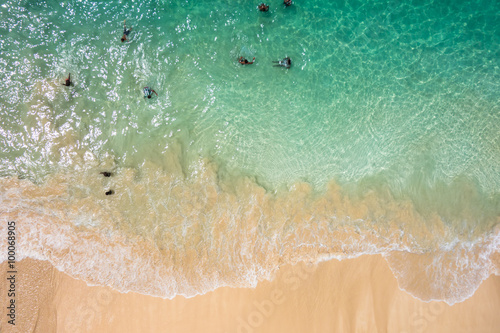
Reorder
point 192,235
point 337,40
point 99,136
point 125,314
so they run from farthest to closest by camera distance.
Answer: point 337,40 → point 99,136 → point 192,235 → point 125,314

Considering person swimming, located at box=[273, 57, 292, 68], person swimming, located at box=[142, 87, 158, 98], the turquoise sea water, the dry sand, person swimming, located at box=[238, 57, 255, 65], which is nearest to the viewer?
the dry sand

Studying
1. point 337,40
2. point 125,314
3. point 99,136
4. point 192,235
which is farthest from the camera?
point 337,40

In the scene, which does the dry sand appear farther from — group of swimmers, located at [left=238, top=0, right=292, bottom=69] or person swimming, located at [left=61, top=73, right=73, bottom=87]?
group of swimmers, located at [left=238, top=0, right=292, bottom=69]

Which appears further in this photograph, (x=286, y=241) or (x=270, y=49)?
(x=270, y=49)

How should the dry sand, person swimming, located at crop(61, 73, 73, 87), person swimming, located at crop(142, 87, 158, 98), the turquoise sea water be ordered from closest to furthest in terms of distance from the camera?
the dry sand, the turquoise sea water, person swimming, located at crop(61, 73, 73, 87), person swimming, located at crop(142, 87, 158, 98)

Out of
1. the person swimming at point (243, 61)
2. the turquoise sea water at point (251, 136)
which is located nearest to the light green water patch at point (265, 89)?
the turquoise sea water at point (251, 136)

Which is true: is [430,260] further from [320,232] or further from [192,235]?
[192,235]

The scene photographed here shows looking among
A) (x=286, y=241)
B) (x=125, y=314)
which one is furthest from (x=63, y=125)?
(x=286, y=241)

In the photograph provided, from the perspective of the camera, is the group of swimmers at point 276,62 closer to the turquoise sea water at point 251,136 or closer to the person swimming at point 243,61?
the person swimming at point 243,61

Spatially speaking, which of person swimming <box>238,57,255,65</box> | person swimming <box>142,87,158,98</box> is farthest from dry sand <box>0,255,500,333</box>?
person swimming <box>238,57,255,65</box>
